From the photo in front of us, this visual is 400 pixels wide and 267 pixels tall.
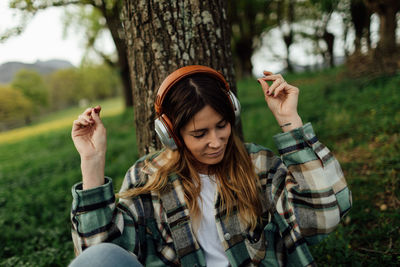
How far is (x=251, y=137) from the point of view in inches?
204

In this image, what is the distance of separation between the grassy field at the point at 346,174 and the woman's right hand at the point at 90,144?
1.73m

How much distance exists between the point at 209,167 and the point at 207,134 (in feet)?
1.23

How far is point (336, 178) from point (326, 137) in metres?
3.29

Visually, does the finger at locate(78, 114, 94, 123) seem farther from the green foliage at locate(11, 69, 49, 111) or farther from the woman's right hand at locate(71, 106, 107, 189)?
the green foliage at locate(11, 69, 49, 111)

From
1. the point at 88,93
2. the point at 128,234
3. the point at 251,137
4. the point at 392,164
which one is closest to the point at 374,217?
the point at 392,164

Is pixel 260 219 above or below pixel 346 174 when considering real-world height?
above

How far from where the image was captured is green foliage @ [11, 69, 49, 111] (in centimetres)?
2772

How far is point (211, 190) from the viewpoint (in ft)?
6.08

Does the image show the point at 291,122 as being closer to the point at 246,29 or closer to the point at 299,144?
the point at 299,144

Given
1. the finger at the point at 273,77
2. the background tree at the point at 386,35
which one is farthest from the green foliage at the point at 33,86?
the finger at the point at 273,77

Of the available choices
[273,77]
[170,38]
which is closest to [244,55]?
[170,38]

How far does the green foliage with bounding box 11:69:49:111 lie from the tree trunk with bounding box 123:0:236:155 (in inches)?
1177

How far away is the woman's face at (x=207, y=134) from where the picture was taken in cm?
160

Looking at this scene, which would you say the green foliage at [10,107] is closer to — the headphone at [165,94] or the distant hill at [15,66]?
the distant hill at [15,66]
